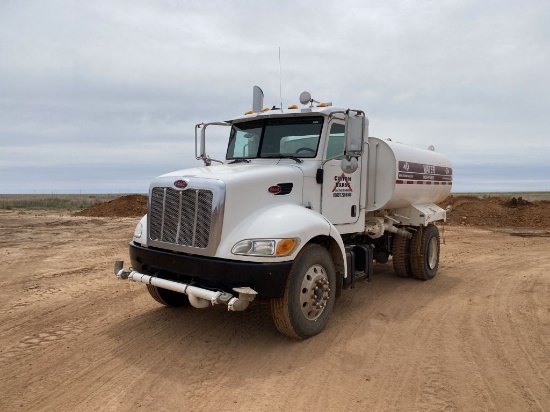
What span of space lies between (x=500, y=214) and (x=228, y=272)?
21545 millimetres

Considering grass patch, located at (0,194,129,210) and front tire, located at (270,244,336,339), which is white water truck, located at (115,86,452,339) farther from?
grass patch, located at (0,194,129,210)

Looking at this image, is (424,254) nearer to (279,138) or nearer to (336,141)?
(336,141)

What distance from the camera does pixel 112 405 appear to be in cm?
359

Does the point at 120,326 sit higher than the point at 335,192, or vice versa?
the point at 335,192

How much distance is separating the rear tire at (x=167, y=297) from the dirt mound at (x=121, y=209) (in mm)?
21708

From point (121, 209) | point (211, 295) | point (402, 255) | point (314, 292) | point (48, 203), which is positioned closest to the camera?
point (211, 295)

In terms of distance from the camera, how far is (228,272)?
174 inches

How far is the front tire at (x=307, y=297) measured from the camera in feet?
15.4

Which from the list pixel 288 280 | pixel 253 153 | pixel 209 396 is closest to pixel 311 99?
pixel 253 153

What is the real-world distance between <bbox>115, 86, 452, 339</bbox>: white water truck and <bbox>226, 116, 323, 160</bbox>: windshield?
0.02m

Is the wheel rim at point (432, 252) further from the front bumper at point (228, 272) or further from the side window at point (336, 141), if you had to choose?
the front bumper at point (228, 272)

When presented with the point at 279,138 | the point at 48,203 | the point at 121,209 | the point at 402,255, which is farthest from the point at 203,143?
the point at 48,203

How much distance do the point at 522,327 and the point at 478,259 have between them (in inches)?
224

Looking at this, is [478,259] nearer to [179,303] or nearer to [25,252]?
[179,303]
